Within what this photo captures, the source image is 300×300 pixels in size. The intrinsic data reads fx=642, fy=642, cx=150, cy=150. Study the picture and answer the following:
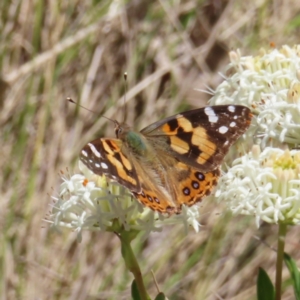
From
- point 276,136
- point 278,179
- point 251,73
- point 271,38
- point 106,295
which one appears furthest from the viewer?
point 271,38

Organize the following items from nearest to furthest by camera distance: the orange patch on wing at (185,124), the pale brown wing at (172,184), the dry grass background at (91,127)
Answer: the pale brown wing at (172,184) < the orange patch on wing at (185,124) < the dry grass background at (91,127)

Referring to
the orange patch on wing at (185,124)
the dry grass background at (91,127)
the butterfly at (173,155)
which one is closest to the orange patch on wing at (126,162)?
the butterfly at (173,155)

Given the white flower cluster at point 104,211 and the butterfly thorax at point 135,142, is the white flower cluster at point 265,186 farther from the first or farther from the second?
the butterfly thorax at point 135,142

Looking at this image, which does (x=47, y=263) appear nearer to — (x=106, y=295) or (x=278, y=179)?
(x=106, y=295)

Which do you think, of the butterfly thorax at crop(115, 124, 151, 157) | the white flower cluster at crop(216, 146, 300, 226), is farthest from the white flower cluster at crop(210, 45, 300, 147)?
the butterfly thorax at crop(115, 124, 151, 157)

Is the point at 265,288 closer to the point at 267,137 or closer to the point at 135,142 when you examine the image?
the point at 267,137

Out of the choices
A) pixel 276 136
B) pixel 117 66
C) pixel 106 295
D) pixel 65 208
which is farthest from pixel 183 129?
pixel 117 66
